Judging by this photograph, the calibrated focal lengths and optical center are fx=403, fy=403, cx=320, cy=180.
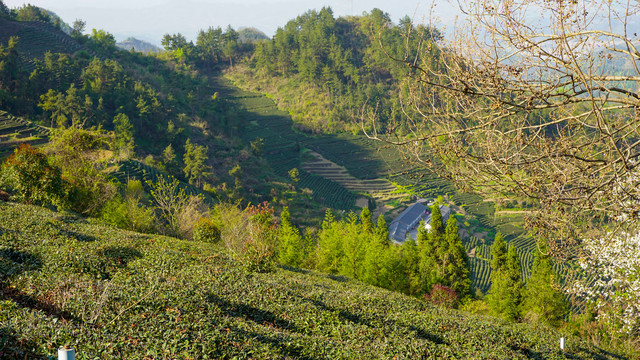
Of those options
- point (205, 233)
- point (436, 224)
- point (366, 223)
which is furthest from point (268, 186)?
point (205, 233)

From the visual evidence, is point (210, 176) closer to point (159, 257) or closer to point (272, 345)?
point (159, 257)

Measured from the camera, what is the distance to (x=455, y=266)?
21719 millimetres

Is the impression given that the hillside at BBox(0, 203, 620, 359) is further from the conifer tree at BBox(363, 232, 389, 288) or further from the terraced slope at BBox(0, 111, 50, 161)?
the terraced slope at BBox(0, 111, 50, 161)

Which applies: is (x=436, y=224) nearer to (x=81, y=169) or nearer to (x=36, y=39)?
(x=81, y=169)

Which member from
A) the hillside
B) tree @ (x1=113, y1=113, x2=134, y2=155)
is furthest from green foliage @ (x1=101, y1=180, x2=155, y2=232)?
tree @ (x1=113, y1=113, x2=134, y2=155)

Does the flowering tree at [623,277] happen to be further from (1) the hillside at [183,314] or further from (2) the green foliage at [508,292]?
(2) the green foliage at [508,292]

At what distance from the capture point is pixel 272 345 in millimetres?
5641

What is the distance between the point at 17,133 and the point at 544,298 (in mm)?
32416

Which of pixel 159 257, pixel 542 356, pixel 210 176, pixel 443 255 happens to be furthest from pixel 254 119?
pixel 542 356

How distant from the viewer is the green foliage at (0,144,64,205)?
48.3 ft

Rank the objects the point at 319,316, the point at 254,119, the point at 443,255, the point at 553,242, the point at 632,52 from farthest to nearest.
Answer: the point at 254,119 < the point at 443,255 < the point at 319,316 < the point at 553,242 < the point at 632,52

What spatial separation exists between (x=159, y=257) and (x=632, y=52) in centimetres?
989

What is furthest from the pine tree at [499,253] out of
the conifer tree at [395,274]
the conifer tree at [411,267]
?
the conifer tree at [395,274]

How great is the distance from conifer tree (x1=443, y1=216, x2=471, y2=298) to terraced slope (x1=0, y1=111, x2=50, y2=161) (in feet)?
86.5
